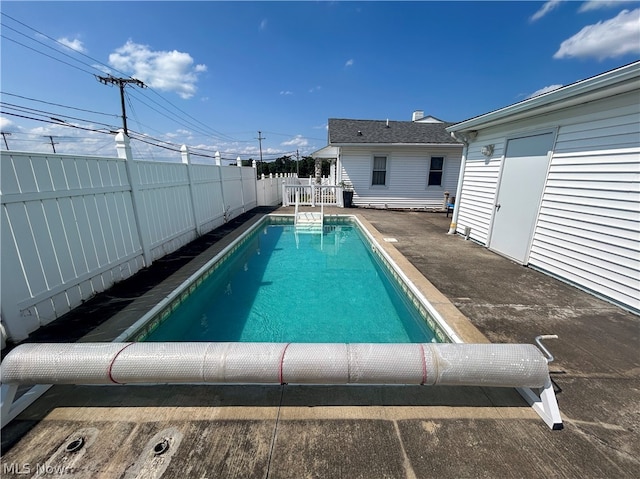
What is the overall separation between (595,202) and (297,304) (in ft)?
15.4

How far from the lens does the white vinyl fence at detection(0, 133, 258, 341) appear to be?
2.59 metres

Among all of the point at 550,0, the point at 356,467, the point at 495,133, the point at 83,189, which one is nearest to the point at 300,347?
the point at 356,467

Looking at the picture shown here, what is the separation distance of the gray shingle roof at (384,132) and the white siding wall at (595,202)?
741 cm

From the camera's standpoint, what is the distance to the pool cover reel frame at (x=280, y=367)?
5.98 feet

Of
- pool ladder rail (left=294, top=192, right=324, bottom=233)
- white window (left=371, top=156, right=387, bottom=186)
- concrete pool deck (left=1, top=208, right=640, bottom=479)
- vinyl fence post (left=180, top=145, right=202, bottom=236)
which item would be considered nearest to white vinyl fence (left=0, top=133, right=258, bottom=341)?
concrete pool deck (left=1, top=208, right=640, bottom=479)

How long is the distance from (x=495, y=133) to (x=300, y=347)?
6492 mm

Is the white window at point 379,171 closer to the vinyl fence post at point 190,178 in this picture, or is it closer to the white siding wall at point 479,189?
the white siding wall at point 479,189

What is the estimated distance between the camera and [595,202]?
377 cm

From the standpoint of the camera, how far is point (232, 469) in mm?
1547

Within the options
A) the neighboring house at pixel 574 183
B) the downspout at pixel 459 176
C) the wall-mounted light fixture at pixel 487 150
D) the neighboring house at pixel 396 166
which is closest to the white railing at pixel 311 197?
the neighboring house at pixel 396 166

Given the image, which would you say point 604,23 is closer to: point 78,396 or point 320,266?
point 320,266

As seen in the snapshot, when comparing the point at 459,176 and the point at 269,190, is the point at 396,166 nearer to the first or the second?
the point at 459,176

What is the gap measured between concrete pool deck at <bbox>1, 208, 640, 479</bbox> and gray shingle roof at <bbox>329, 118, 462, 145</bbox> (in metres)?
10.6

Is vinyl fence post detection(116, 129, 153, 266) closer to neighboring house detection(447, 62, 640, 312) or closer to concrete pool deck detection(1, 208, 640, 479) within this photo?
concrete pool deck detection(1, 208, 640, 479)
